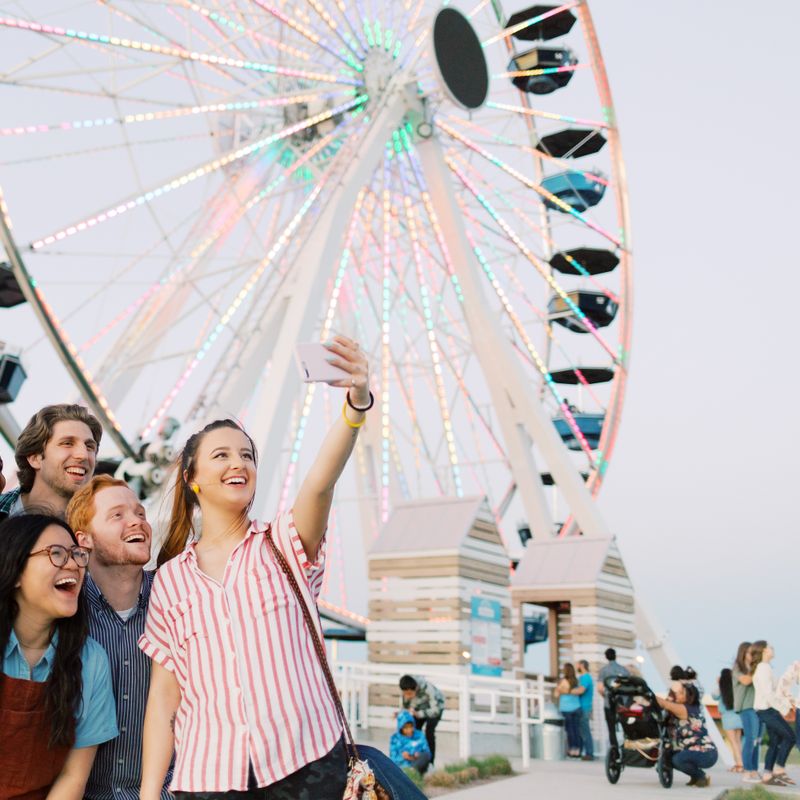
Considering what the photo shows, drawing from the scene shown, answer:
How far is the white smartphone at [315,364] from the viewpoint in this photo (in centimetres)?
257

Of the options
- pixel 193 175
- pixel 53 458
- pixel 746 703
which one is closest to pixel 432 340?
pixel 193 175

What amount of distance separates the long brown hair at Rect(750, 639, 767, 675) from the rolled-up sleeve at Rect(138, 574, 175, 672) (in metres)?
8.83

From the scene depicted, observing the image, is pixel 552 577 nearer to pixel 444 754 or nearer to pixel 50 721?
pixel 444 754

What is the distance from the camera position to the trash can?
1295 cm

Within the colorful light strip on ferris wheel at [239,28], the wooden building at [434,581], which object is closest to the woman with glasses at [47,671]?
the wooden building at [434,581]

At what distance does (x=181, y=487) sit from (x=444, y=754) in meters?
9.05

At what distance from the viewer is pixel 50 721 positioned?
2557 mm

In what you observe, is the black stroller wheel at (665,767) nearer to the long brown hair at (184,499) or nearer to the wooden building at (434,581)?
the wooden building at (434,581)

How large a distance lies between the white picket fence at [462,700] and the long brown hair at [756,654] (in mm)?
2102

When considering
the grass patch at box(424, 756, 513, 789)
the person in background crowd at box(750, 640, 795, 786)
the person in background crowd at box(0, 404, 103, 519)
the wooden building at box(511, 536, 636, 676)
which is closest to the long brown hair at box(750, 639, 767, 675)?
the person in background crowd at box(750, 640, 795, 786)

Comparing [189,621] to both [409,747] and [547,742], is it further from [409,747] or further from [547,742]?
[547,742]

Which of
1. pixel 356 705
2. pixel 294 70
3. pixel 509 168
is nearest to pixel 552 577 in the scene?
pixel 356 705

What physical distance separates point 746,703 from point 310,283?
6966 millimetres

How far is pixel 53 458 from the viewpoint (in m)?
3.44
